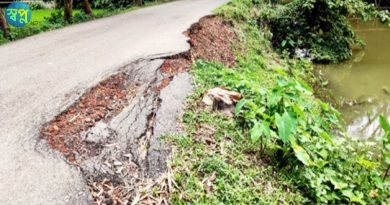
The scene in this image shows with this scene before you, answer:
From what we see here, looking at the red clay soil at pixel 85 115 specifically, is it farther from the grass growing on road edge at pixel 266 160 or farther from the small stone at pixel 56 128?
the grass growing on road edge at pixel 266 160

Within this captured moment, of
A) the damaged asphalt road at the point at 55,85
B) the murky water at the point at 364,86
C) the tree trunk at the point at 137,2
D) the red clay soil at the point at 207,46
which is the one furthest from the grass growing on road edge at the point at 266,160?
the tree trunk at the point at 137,2

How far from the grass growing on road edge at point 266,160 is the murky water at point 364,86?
2298 millimetres

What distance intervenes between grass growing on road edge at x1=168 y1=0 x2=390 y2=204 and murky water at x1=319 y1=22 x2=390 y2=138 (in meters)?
2.30

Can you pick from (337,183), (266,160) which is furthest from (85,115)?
(337,183)

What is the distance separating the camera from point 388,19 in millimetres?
11766

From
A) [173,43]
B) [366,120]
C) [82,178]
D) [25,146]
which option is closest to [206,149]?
[82,178]

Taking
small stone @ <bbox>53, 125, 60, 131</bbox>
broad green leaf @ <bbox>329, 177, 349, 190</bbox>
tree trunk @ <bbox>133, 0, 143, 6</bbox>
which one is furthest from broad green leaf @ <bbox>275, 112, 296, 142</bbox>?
tree trunk @ <bbox>133, 0, 143, 6</bbox>

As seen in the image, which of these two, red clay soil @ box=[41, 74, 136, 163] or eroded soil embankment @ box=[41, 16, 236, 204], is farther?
red clay soil @ box=[41, 74, 136, 163]

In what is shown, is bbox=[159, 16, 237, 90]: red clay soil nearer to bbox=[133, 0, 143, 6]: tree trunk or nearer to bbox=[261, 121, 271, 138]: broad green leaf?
bbox=[261, 121, 271, 138]: broad green leaf

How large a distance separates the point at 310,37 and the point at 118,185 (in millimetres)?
10073

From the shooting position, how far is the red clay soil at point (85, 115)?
3770 mm

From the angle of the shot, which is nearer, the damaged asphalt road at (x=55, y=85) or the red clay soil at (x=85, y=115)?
the damaged asphalt road at (x=55, y=85)

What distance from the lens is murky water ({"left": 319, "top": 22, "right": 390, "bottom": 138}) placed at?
742cm

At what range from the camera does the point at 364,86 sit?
972 centimetres
